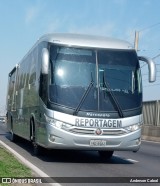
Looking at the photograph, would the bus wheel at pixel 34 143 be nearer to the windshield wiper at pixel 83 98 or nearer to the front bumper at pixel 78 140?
the front bumper at pixel 78 140

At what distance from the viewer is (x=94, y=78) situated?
13617 mm

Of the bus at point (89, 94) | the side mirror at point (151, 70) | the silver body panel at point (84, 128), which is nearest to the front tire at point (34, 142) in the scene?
the silver body panel at point (84, 128)

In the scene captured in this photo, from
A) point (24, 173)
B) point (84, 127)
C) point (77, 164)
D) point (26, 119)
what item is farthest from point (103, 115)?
point (26, 119)

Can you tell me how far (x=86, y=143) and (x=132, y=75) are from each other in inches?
90.6

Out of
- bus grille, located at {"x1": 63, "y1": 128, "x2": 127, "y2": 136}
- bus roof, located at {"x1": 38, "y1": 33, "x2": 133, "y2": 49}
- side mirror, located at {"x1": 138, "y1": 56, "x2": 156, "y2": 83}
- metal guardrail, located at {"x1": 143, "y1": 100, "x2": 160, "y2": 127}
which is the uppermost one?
bus roof, located at {"x1": 38, "y1": 33, "x2": 133, "y2": 49}

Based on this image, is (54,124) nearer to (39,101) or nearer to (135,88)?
(39,101)

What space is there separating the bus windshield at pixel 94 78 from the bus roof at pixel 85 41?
15 cm

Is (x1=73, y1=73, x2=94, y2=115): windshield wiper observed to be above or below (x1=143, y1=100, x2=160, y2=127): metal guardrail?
above

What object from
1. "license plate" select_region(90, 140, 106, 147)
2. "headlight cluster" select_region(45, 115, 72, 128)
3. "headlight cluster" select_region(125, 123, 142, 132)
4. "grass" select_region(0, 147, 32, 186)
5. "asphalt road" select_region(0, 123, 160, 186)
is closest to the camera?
"grass" select_region(0, 147, 32, 186)

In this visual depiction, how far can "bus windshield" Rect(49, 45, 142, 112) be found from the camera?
1337 centimetres

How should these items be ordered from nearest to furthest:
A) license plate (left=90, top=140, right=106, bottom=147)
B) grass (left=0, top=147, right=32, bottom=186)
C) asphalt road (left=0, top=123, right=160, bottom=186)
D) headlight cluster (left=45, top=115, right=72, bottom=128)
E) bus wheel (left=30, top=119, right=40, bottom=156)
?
grass (left=0, top=147, right=32, bottom=186), asphalt road (left=0, top=123, right=160, bottom=186), headlight cluster (left=45, top=115, right=72, bottom=128), license plate (left=90, top=140, right=106, bottom=147), bus wheel (left=30, top=119, right=40, bottom=156)

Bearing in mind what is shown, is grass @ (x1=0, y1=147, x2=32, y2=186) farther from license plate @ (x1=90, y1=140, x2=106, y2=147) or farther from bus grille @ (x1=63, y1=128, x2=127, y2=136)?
license plate @ (x1=90, y1=140, x2=106, y2=147)

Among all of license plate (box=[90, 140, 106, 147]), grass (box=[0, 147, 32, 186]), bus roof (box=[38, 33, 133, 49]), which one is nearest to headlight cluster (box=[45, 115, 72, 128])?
license plate (box=[90, 140, 106, 147])

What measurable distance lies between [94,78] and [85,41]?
1159mm
